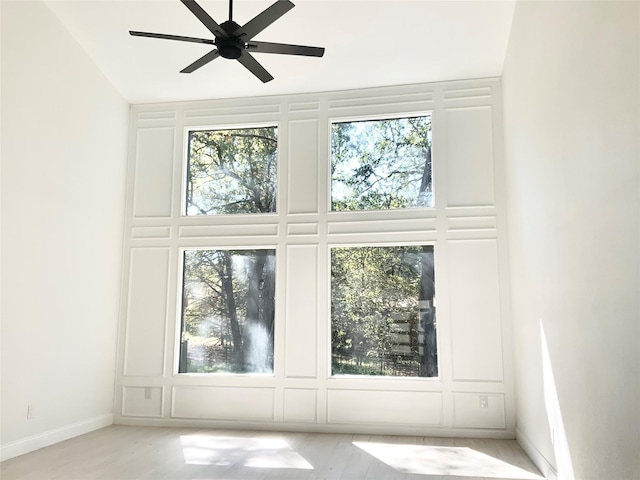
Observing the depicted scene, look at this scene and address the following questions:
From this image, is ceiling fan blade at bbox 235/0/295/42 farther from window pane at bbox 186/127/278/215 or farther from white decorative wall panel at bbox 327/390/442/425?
white decorative wall panel at bbox 327/390/442/425

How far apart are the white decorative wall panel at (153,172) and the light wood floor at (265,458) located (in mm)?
2571

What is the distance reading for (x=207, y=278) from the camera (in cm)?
610

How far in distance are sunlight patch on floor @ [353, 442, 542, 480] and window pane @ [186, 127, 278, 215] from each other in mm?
2923

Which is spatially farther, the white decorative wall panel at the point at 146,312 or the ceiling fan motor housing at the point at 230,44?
the white decorative wall panel at the point at 146,312

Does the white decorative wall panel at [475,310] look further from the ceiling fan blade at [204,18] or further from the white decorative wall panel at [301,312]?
the ceiling fan blade at [204,18]

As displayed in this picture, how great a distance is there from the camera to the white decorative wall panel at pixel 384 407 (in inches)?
210

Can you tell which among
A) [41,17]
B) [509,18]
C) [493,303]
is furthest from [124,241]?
[509,18]

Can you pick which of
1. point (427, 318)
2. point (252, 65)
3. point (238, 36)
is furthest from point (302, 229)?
point (238, 36)

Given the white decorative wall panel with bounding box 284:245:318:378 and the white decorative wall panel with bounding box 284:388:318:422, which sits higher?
the white decorative wall panel with bounding box 284:245:318:378

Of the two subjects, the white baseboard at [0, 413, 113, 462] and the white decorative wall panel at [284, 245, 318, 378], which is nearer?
the white baseboard at [0, 413, 113, 462]

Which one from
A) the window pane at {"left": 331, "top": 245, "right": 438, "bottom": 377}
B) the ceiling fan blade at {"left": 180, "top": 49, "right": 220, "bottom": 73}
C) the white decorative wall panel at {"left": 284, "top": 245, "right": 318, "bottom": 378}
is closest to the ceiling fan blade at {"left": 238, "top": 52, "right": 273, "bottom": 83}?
the ceiling fan blade at {"left": 180, "top": 49, "right": 220, "bottom": 73}

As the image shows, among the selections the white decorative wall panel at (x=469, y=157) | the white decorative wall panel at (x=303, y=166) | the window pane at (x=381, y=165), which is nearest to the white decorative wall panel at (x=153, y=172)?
the white decorative wall panel at (x=303, y=166)

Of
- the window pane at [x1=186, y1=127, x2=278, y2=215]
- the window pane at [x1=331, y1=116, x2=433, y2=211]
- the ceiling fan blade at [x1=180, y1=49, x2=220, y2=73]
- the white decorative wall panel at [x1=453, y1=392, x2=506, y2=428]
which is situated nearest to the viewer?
the ceiling fan blade at [x1=180, y1=49, x2=220, y2=73]

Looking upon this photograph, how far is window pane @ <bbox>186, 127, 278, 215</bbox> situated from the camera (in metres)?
6.13
